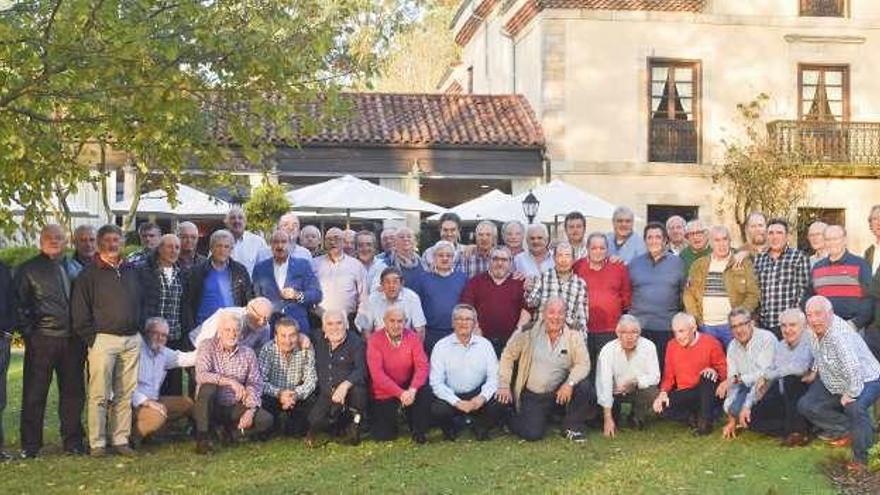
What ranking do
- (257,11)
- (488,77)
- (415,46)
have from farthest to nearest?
(415,46)
(488,77)
(257,11)

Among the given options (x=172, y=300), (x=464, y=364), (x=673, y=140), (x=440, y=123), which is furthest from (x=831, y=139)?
(x=172, y=300)

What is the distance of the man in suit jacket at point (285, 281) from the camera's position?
10383mm

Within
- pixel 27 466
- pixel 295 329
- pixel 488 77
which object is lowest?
pixel 27 466

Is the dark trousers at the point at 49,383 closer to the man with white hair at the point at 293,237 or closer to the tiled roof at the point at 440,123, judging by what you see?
the man with white hair at the point at 293,237

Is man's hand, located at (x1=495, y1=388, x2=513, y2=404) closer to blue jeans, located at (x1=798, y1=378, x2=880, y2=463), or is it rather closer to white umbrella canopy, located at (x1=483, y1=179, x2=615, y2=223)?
blue jeans, located at (x1=798, y1=378, x2=880, y2=463)

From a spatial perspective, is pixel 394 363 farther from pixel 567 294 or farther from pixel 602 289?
pixel 602 289

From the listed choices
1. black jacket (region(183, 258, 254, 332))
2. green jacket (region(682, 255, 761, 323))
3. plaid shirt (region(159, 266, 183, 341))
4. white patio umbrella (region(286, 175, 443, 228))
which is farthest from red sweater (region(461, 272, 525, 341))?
white patio umbrella (region(286, 175, 443, 228))

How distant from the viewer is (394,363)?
10180 mm

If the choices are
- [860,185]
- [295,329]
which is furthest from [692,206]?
[295,329]

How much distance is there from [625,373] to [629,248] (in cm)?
124

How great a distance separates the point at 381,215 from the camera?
22.4m

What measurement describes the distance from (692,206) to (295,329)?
16634 millimetres

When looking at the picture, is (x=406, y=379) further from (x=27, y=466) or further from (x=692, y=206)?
(x=692, y=206)

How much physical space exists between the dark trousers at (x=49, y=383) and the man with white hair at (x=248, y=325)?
96 cm
